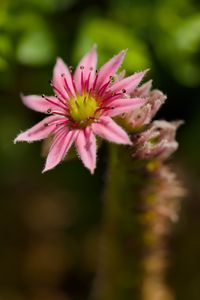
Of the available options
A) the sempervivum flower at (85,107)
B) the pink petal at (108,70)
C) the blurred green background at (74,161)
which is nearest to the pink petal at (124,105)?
the sempervivum flower at (85,107)

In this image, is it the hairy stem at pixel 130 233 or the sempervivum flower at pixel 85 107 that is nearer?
the sempervivum flower at pixel 85 107

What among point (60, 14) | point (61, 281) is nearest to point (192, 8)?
point (60, 14)

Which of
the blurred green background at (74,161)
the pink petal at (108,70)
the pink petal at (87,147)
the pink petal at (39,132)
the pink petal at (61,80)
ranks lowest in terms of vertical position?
the pink petal at (87,147)

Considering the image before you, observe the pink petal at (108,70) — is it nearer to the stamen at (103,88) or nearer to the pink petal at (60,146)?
the stamen at (103,88)

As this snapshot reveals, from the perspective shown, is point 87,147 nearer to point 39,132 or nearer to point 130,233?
point 39,132

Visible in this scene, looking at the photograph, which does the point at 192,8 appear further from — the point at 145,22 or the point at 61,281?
the point at 61,281

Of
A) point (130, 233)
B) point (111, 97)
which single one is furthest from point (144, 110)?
point (130, 233)

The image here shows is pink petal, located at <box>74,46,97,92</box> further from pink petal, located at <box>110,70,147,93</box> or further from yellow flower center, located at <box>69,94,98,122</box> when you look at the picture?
pink petal, located at <box>110,70,147,93</box>
